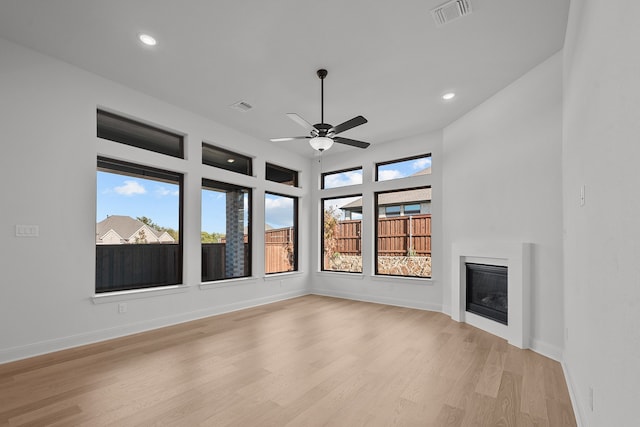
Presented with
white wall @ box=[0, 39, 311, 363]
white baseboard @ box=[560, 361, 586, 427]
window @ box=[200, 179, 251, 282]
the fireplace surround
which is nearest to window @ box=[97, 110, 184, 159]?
white wall @ box=[0, 39, 311, 363]

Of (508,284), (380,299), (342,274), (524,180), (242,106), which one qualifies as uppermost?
(242,106)

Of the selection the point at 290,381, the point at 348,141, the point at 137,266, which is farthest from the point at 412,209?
the point at 137,266

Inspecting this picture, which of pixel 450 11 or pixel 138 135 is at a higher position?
pixel 450 11

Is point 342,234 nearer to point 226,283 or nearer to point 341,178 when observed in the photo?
point 341,178

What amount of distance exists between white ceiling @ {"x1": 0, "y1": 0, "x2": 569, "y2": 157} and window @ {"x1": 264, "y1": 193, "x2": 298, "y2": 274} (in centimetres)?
233

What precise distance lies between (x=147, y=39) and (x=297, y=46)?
145 cm

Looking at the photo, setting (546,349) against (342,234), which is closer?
(546,349)

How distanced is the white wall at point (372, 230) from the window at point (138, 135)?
10.4ft

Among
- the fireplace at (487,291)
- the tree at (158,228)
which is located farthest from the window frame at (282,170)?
the fireplace at (487,291)

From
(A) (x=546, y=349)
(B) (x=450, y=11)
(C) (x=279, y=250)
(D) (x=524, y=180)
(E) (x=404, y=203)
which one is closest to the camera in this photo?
(B) (x=450, y=11)

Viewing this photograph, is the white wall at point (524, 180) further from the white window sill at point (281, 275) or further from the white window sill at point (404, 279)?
the white window sill at point (281, 275)

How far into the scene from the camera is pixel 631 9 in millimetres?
1112

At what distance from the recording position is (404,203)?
5984mm

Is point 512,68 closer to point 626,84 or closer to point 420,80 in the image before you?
point 420,80
